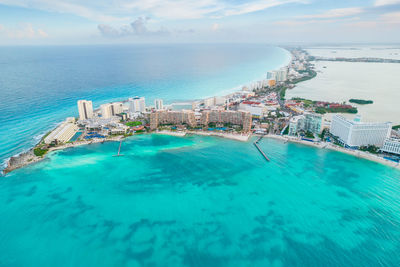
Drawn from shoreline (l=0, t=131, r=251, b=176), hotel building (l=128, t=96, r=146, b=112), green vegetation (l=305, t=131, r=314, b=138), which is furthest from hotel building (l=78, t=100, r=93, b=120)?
green vegetation (l=305, t=131, r=314, b=138)

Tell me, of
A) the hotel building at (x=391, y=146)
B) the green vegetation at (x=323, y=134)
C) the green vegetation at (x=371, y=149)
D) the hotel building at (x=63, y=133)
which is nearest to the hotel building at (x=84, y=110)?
the hotel building at (x=63, y=133)

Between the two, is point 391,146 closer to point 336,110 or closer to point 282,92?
point 336,110

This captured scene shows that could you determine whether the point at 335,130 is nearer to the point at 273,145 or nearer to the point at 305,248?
the point at 273,145

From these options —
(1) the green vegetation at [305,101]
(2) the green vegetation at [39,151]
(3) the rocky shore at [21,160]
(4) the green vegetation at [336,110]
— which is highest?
(1) the green vegetation at [305,101]

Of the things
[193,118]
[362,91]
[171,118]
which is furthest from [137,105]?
[362,91]

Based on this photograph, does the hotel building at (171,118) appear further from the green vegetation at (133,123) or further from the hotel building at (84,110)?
the hotel building at (84,110)

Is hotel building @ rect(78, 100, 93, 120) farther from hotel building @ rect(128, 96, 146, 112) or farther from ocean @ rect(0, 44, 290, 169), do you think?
hotel building @ rect(128, 96, 146, 112)
